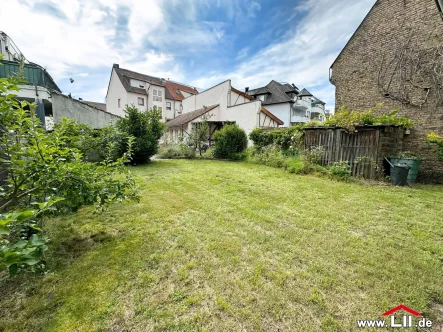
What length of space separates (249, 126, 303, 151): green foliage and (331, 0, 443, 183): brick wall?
3.37 meters

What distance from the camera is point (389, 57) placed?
8.05 m

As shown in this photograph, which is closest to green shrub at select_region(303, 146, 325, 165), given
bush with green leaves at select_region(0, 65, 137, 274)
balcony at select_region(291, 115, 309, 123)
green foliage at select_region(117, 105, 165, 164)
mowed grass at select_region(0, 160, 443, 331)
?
mowed grass at select_region(0, 160, 443, 331)

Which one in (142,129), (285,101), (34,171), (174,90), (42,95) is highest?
(174,90)

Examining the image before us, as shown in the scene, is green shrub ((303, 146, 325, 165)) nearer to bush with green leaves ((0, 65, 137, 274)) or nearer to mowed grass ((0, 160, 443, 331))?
mowed grass ((0, 160, 443, 331))

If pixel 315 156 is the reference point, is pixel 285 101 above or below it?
above

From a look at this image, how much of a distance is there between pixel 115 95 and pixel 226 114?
679 inches

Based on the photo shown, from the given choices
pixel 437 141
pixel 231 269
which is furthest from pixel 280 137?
pixel 231 269

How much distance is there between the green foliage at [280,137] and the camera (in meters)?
8.47

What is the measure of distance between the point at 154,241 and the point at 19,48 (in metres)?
14.8

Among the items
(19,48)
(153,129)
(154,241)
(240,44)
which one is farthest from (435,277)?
(19,48)

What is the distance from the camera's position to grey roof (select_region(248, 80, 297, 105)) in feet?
81.3

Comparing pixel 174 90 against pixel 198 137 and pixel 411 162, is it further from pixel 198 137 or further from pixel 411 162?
pixel 411 162

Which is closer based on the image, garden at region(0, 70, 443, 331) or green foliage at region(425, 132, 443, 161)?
garden at region(0, 70, 443, 331)

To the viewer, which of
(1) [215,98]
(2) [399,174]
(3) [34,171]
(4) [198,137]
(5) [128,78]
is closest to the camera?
(3) [34,171]
